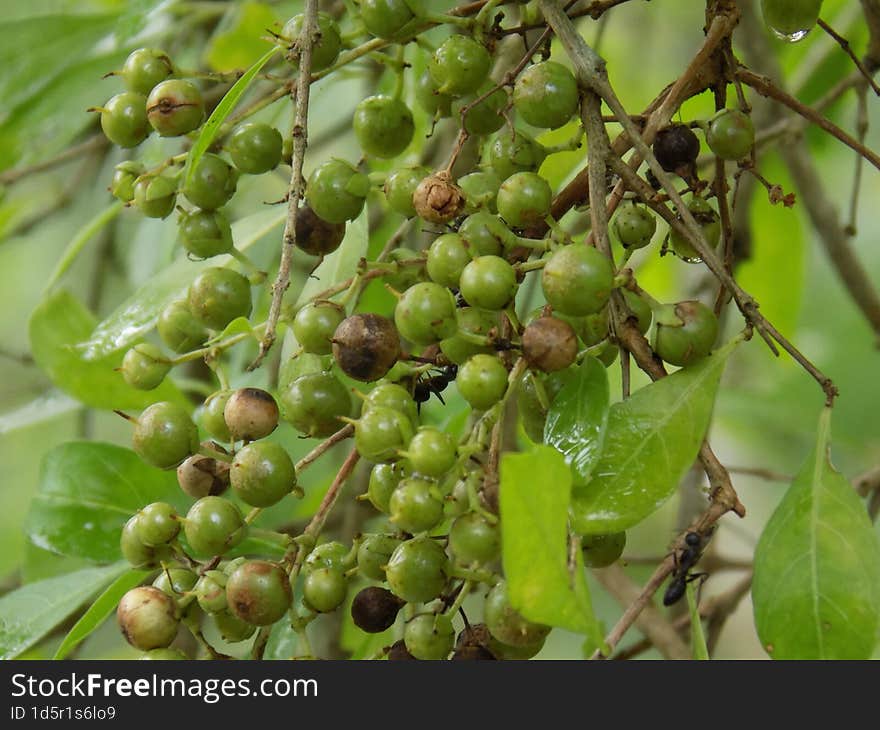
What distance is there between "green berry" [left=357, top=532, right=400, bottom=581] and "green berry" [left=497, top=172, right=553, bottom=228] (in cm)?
28

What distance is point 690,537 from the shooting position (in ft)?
3.01

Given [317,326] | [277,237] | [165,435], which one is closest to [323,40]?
[317,326]

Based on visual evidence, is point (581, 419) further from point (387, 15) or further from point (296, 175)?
point (387, 15)

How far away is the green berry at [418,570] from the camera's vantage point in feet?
2.89

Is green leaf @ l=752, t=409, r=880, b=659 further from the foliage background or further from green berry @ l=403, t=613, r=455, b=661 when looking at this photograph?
the foliage background

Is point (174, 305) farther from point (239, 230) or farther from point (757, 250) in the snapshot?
point (757, 250)

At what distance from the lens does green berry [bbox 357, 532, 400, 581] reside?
3.22ft

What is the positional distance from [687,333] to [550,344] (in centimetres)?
15

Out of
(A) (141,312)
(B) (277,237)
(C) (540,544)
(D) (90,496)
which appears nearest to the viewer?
(C) (540,544)

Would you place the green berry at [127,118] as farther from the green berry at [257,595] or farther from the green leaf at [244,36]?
the green leaf at [244,36]

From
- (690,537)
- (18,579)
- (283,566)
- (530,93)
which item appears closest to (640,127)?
(530,93)

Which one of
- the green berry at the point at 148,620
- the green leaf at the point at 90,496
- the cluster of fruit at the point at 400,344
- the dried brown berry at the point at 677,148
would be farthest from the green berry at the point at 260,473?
the green leaf at the point at 90,496

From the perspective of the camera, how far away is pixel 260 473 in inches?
36.4
